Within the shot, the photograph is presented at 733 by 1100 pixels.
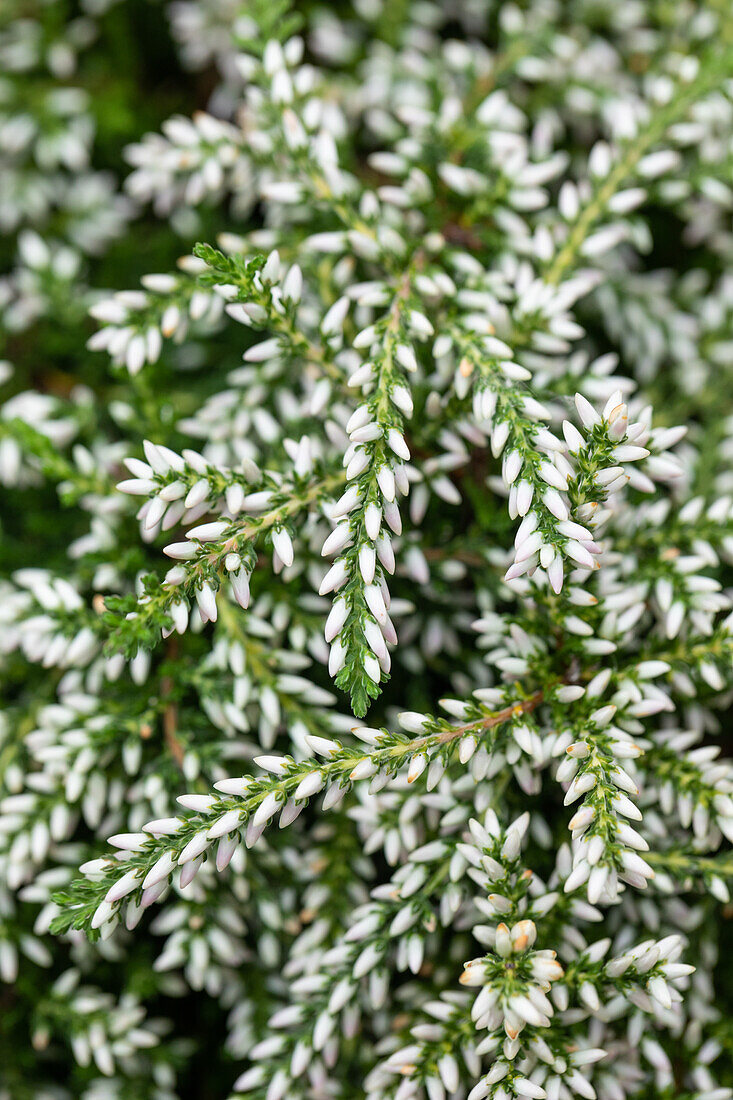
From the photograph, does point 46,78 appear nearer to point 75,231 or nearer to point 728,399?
point 75,231

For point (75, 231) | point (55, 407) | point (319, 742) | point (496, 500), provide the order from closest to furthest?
point (319, 742) < point (496, 500) < point (55, 407) < point (75, 231)

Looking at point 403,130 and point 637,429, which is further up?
point 403,130

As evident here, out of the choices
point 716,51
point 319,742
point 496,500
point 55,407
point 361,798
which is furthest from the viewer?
point 716,51

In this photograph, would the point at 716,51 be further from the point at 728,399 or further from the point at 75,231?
the point at 75,231

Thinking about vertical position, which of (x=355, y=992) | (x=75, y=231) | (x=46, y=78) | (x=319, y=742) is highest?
(x=46, y=78)

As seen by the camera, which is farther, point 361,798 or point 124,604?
point 361,798

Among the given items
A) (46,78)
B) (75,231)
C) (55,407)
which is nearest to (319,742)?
(55,407)

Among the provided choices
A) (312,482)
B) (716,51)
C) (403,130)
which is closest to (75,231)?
(403,130)
